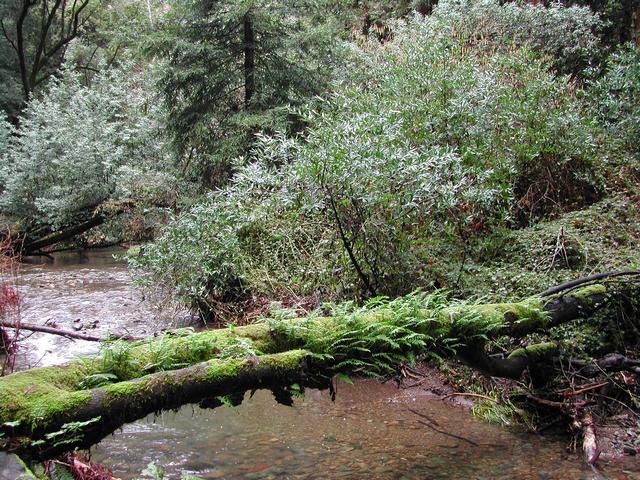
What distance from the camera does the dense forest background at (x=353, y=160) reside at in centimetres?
683

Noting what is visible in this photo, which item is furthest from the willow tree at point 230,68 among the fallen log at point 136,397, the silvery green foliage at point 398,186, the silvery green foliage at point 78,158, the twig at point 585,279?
the fallen log at point 136,397

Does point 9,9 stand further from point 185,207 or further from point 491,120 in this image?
point 491,120

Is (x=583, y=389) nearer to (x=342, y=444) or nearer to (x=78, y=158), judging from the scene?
(x=342, y=444)

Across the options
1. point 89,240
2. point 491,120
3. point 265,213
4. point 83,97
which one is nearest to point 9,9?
point 83,97

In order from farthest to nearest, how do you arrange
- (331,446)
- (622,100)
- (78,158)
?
(78,158), (622,100), (331,446)

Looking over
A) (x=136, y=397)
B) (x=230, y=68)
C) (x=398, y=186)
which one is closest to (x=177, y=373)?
(x=136, y=397)

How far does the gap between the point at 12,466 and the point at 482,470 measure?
3535 millimetres

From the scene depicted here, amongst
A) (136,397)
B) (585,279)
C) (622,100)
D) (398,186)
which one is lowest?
(136,397)

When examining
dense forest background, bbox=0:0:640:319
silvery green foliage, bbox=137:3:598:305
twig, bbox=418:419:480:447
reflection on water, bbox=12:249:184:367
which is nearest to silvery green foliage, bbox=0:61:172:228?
dense forest background, bbox=0:0:640:319

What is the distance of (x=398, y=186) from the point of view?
6.74m

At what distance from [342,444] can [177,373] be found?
2.33 metres

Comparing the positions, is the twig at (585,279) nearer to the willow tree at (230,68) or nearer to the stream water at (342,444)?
the stream water at (342,444)

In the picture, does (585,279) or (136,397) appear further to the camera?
(585,279)

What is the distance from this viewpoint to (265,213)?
8148 millimetres
